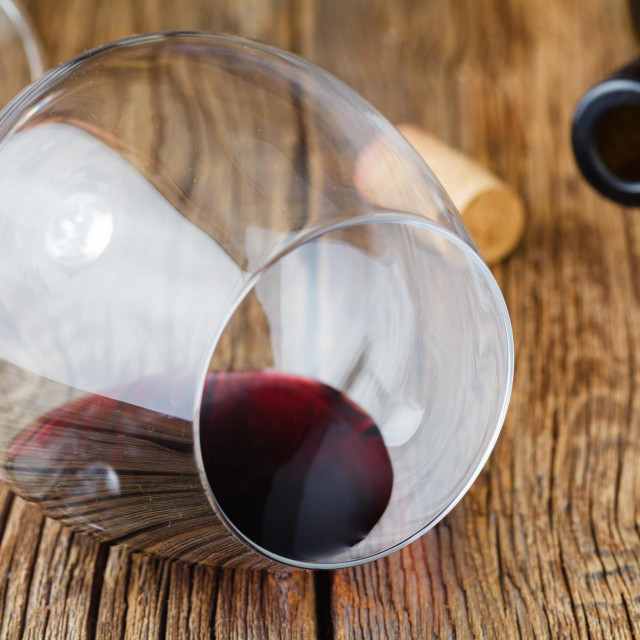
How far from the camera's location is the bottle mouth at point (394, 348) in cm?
42

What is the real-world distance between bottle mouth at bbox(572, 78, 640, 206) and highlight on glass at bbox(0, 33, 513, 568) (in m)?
0.19

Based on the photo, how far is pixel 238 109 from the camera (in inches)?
18.1

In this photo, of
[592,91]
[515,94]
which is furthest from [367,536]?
[515,94]

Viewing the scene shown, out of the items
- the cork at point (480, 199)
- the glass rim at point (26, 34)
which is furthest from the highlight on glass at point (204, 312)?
the glass rim at point (26, 34)

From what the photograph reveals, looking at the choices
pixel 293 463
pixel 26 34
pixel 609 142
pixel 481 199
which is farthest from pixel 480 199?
pixel 26 34

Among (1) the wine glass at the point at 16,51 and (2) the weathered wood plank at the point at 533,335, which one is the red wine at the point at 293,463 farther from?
(1) the wine glass at the point at 16,51

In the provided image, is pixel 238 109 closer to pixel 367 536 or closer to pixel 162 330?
pixel 162 330

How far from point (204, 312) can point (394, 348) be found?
14cm

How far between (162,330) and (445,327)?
162mm

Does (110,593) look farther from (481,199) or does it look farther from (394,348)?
(481,199)

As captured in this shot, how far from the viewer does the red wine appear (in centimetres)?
42

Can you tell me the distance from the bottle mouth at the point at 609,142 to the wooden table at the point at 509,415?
0.35ft

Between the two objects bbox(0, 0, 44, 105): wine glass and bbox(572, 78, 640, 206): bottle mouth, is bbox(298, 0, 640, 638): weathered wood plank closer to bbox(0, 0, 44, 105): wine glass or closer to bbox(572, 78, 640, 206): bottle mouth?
bbox(572, 78, 640, 206): bottle mouth

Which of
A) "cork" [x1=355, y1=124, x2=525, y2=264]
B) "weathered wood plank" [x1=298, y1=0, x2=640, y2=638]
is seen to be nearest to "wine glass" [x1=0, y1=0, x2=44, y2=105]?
"weathered wood plank" [x1=298, y1=0, x2=640, y2=638]
